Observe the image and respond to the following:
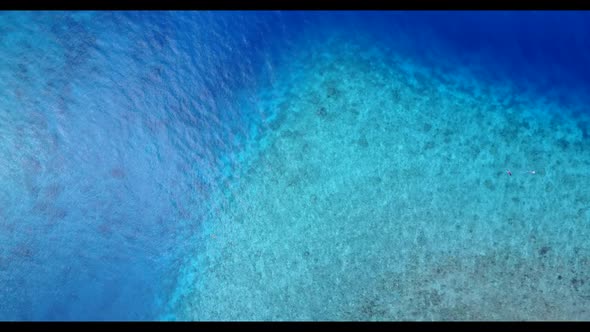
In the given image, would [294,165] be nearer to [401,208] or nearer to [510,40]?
[401,208]

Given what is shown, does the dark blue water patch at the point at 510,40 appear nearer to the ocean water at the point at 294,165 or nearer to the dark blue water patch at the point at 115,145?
the ocean water at the point at 294,165

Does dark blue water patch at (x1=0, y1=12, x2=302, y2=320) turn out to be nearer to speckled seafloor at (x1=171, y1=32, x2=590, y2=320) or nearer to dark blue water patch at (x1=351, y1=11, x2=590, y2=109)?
speckled seafloor at (x1=171, y1=32, x2=590, y2=320)

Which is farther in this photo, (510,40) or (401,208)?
(510,40)

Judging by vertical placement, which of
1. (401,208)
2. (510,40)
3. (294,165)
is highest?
(510,40)

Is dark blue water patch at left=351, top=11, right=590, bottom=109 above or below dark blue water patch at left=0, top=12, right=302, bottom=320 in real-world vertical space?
above

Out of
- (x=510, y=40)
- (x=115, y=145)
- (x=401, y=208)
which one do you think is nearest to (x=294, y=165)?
(x=401, y=208)

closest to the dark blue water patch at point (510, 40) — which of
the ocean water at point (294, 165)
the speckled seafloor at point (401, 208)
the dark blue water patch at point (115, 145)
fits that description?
the ocean water at point (294, 165)

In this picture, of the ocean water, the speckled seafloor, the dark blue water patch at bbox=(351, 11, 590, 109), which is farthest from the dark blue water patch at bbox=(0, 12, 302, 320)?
the dark blue water patch at bbox=(351, 11, 590, 109)
